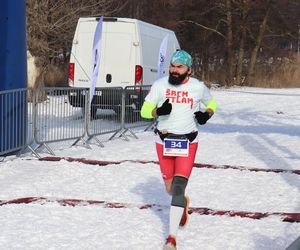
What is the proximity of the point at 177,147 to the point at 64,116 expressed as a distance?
6155 mm

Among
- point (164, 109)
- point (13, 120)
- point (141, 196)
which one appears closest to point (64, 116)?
point (13, 120)

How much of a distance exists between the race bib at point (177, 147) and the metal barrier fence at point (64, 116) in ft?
15.6

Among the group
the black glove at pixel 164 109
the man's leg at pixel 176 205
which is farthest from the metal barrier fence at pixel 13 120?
the man's leg at pixel 176 205

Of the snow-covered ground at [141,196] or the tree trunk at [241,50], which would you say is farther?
the tree trunk at [241,50]

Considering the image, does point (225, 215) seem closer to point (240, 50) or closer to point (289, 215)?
point (289, 215)

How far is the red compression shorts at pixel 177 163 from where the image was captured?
5.54 m

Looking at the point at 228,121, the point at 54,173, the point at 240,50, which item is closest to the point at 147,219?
the point at 54,173

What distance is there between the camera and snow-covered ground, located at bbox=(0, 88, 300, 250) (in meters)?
5.71

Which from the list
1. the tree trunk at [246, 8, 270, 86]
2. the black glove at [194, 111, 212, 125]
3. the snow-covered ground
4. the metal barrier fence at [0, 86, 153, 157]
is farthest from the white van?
the tree trunk at [246, 8, 270, 86]

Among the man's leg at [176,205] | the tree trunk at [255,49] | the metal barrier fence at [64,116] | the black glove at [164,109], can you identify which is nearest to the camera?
the man's leg at [176,205]

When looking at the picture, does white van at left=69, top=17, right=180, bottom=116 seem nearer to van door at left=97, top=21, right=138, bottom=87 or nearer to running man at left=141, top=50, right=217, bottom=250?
van door at left=97, top=21, right=138, bottom=87

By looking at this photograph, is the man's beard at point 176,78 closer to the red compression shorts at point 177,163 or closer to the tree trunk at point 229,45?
the red compression shorts at point 177,163

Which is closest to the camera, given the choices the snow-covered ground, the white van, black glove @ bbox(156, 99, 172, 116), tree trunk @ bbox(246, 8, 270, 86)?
black glove @ bbox(156, 99, 172, 116)

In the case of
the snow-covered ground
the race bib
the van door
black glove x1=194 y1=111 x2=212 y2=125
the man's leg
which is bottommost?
the snow-covered ground
